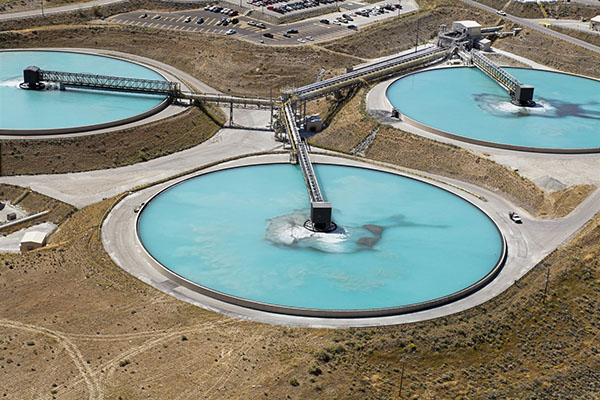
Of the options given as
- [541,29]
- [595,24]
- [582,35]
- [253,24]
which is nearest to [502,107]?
[582,35]

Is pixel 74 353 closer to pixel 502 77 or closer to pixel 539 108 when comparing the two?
pixel 539 108

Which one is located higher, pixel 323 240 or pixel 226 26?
pixel 226 26

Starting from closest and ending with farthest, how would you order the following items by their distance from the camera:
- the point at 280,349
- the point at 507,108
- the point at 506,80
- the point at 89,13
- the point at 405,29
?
the point at 280,349 < the point at 507,108 < the point at 506,80 < the point at 405,29 < the point at 89,13

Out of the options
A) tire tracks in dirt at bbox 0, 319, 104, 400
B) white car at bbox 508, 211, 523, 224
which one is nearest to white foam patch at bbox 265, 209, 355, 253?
white car at bbox 508, 211, 523, 224

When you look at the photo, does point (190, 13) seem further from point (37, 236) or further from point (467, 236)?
point (467, 236)

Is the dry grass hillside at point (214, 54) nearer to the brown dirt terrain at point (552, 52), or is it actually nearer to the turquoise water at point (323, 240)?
the brown dirt terrain at point (552, 52)

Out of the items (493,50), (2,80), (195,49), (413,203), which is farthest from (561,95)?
(2,80)

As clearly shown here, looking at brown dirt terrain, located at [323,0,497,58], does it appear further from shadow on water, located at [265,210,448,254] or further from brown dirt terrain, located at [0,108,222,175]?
shadow on water, located at [265,210,448,254]
